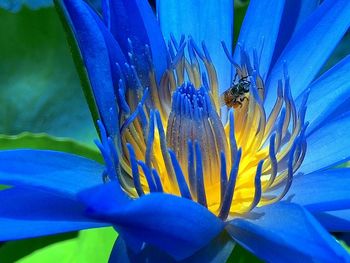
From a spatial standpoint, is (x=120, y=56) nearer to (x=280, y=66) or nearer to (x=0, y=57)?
(x=280, y=66)

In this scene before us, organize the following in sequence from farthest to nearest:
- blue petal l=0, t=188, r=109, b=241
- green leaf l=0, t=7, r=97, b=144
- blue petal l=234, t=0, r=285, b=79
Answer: green leaf l=0, t=7, r=97, b=144 → blue petal l=234, t=0, r=285, b=79 → blue petal l=0, t=188, r=109, b=241

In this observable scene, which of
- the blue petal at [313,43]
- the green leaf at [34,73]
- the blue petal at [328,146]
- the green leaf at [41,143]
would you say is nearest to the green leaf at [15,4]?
the green leaf at [34,73]

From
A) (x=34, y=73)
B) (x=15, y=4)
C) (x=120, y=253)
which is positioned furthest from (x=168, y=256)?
(x=15, y=4)

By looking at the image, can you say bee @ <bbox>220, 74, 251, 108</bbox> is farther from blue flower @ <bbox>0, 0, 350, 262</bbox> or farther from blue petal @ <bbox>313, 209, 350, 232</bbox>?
blue petal @ <bbox>313, 209, 350, 232</bbox>

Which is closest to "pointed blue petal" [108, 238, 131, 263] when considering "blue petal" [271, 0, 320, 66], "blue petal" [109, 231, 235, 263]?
"blue petal" [109, 231, 235, 263]

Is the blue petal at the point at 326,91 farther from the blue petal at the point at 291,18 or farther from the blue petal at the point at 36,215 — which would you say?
the blue petal at the point at 36,215

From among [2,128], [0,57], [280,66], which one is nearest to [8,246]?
[2,128]

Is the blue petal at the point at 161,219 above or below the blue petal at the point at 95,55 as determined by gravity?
below
